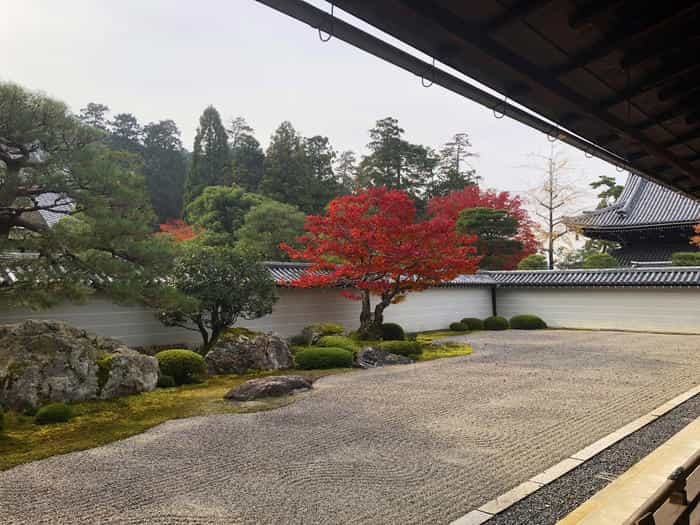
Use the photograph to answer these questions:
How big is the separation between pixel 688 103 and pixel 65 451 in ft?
19.2

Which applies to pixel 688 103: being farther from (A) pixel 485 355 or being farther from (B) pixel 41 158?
(A) pixel 485 355

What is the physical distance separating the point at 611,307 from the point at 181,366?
1471cm

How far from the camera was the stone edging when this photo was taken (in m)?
2.98

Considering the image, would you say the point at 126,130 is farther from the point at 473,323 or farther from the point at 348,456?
the point at 348,456

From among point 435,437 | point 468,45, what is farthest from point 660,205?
Result: point 468,45

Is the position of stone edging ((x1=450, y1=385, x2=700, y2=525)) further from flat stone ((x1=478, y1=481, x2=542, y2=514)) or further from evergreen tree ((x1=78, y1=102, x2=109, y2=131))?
evergreen tree ((x1=78, y1=102, x2=109, y2=131))

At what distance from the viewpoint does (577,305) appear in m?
17.3

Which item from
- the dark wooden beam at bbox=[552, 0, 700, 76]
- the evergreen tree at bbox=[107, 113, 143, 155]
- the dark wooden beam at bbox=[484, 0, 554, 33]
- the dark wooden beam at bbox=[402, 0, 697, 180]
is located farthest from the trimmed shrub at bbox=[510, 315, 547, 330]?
the evergreen tree at bbox=[107, 113, 143, 155]

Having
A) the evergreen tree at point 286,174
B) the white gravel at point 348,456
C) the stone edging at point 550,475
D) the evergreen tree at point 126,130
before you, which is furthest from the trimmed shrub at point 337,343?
the evergreen tree at point 126,130

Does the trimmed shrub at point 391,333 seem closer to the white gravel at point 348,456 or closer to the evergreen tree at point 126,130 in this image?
the white gravel at point 348,456

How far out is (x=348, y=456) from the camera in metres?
4.16

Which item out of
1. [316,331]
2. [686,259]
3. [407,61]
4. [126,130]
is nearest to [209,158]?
[126,130]

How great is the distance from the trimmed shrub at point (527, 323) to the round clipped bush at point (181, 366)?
1279cm

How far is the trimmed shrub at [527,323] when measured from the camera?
56.7 feet
